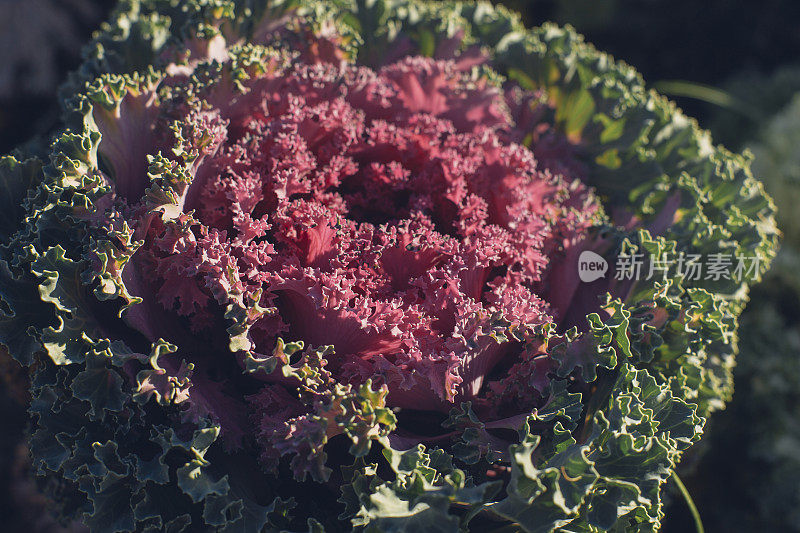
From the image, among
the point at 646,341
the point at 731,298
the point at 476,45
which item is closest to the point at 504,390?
the point at 646,341

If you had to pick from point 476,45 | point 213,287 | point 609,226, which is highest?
point 476,45

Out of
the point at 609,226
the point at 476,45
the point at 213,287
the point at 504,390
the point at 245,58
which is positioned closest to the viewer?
the point at 213,287

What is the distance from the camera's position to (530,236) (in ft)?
8.12

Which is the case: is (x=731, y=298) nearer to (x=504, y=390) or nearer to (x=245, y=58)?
(x=504, y=390)

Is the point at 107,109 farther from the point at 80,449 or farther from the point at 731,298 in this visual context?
the point at 731,298

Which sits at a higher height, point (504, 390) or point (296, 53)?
point (296, 53)

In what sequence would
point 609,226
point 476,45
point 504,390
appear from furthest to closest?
point 476,45 < point 609,226 < point 504,390

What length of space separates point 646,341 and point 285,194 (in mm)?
1390

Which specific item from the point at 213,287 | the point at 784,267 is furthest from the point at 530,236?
the point at 784,267

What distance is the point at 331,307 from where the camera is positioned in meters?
2.11

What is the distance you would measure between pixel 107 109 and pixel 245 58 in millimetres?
523

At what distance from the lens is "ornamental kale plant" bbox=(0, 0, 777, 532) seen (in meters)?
2.04

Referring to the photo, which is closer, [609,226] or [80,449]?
[80,449]

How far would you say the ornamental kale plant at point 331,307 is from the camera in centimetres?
204
